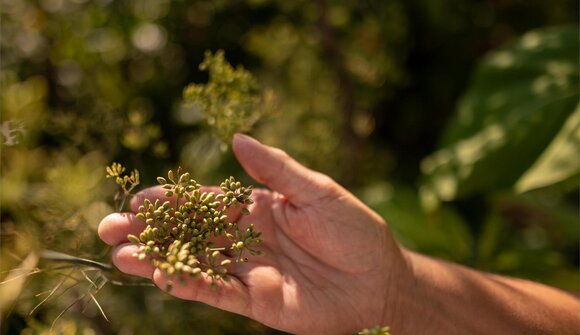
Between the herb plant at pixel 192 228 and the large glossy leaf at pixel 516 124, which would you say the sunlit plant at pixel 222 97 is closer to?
the herb plant at pixel 192 228

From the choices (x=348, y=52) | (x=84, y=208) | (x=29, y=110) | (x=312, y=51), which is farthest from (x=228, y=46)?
(x=84, y=208)

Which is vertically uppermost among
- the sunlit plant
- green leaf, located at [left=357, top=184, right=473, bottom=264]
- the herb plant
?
the sunlit plant

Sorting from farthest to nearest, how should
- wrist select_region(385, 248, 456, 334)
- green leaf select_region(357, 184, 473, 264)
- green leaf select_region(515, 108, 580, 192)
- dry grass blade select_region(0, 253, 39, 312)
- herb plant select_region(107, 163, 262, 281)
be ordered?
green leaf select_region(357, 184, 473, 264)
green leaf select_region(515, 108, 580, 192)
wrist select_region(385, 248, 456, 334)
dry grass blade select_region(0, 253, 39, 312)
herb plant select_region(107, 163, 262, 281)

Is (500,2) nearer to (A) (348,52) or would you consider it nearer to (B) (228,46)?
(A) (348,52)

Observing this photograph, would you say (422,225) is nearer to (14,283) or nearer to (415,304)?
(415,304)

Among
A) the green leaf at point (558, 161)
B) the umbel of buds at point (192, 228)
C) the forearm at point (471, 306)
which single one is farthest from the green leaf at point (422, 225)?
the umbel of buds at point (192, 228)

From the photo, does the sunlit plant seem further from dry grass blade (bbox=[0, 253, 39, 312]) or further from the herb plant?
dry grass blade (bbox=[0, 253, 39, 312])

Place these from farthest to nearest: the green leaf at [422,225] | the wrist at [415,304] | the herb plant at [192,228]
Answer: the green leaf at [422,225]
the wrist at [415,304]
the herb plant at [192,228]

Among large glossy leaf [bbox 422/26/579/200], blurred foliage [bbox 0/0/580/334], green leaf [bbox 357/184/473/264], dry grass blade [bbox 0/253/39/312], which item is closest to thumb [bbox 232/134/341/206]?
blurred foliage [bbox 0/0/580/334]
